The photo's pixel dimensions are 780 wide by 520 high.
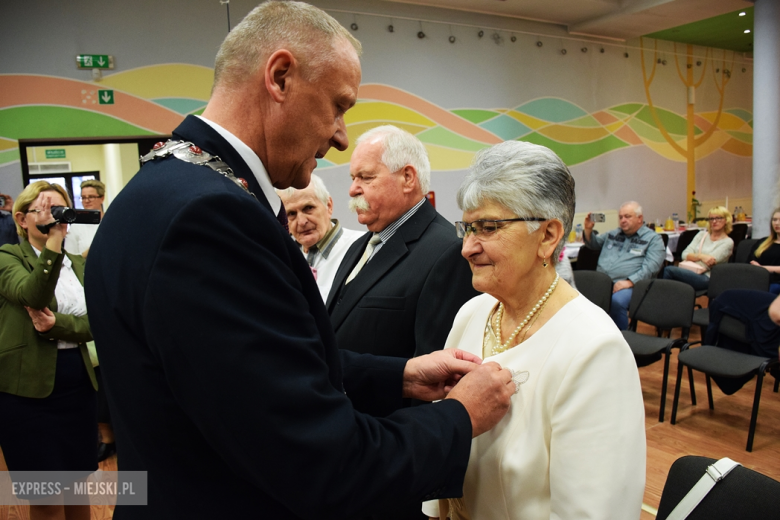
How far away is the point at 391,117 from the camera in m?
7.86

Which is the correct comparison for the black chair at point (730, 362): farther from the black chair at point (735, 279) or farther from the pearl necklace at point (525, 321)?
the pearl necklace at point (525, 321)

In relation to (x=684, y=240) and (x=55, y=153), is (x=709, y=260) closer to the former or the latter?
(x=684, y=240)

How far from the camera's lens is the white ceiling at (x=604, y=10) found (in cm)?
835

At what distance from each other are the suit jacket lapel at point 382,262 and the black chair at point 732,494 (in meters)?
1.14

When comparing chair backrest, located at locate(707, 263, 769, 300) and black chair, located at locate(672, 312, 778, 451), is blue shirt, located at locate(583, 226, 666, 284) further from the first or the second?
black chair, located at locate(672, 312, 778, 451)

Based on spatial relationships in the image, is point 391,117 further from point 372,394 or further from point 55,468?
point 372,394

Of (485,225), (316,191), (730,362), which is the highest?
(316,191)

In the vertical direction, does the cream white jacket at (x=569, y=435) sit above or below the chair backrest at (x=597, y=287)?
above

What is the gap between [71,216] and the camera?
259cm

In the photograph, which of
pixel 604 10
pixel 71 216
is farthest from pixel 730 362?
pixel 604 10

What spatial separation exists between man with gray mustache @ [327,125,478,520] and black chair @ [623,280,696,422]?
2.63 m

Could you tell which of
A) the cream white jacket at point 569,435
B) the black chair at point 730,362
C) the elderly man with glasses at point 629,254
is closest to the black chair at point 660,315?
the black chair at point 730,362

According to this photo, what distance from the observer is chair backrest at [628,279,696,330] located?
176 inches

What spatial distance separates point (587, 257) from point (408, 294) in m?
5.36
